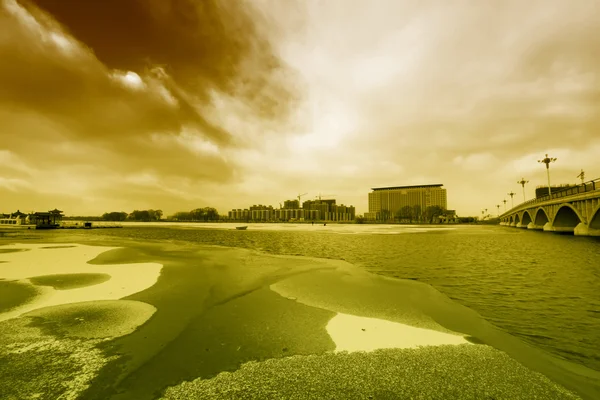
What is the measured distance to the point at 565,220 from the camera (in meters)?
69.0

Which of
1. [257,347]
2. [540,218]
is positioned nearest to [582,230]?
[540,218]

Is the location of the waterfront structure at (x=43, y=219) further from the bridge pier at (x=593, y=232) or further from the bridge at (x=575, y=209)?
the bridge pier at (x=593, y=232)

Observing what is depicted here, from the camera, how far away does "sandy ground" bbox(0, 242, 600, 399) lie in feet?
18.3

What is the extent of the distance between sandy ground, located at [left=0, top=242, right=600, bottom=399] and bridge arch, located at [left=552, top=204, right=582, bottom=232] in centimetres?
8020

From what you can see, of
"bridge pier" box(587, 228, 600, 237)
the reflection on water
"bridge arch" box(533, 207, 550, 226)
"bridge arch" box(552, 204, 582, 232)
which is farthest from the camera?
"bridge arch" box(533, 207, 550, 226)

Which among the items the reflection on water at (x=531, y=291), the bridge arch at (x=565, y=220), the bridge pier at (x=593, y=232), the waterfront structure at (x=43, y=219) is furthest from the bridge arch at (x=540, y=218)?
the waterfront structure at (x=43, y=219)

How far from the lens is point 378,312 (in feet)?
35.4

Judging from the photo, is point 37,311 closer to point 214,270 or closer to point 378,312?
point 214,270

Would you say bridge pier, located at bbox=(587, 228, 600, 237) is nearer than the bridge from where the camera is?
No

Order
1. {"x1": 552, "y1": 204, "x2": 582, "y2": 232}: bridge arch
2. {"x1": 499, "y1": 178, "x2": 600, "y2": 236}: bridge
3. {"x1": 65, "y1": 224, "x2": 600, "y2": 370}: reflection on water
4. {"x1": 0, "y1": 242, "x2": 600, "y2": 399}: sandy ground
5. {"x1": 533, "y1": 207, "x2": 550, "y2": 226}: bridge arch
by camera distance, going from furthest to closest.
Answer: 1. {"x1": 533, "y1": 207, "x2": 550, "y2": 226}: bridge arch
2. {"x1": 552, "y1": 204, "x2": 582, "y2": 232}: bridge arch
3. {"x1": 499, "y1": 178, "x2": 600, "y2": 236}: bridge
4. {"x1": 65, "y1": 224, "x2": 600, "y2": 370}: reflection on water
5. {"x1": 0, "y1": 242, "x2": 600, "y2": 399}: sandy ground

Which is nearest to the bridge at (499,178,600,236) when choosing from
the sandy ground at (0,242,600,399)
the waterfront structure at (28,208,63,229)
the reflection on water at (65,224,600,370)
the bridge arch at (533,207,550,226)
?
the bridge arch at (533,207,550,226)

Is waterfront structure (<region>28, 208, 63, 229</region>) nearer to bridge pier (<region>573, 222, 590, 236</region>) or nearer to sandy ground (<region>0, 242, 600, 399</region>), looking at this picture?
sandy ground (<region>0, 242, 600, 399</region>)

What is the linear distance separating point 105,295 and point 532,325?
698 inches

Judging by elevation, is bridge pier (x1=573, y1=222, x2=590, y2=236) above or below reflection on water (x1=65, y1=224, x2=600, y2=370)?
above
